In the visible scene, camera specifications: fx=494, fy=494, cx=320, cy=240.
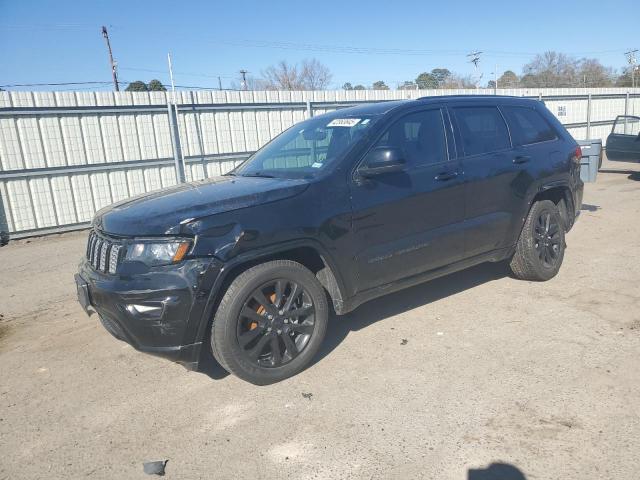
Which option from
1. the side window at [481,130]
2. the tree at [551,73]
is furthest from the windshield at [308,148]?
the tree at [551,73]

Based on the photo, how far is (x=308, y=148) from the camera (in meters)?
4.24

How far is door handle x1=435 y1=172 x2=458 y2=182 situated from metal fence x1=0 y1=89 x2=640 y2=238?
776 cm

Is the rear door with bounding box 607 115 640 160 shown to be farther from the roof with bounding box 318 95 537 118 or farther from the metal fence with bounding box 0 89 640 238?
the roof with bounding box 318 95 537 118

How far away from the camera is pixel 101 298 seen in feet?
10.4

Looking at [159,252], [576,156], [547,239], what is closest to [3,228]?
[159,252]

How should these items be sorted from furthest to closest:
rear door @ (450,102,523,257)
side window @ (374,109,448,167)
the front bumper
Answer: rear door @ (450,102,523,257), side window @ (374,109,448,167), the front bumper

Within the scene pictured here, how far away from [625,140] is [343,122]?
38.7 ft

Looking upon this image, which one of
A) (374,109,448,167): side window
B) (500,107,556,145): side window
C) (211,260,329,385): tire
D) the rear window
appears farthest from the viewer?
the rear window

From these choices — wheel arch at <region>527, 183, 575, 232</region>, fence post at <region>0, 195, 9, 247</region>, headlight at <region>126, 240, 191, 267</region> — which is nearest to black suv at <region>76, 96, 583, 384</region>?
headlight at <region>126, 240, 191, 267</region>

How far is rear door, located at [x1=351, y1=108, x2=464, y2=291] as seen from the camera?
3.66 metres

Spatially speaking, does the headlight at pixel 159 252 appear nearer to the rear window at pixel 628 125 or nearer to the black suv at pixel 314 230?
the black suv at pixel 314 230

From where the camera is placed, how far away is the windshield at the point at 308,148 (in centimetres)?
380

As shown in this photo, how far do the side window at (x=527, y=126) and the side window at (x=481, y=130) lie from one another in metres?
0.14

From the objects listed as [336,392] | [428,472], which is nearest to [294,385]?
[336,392]
